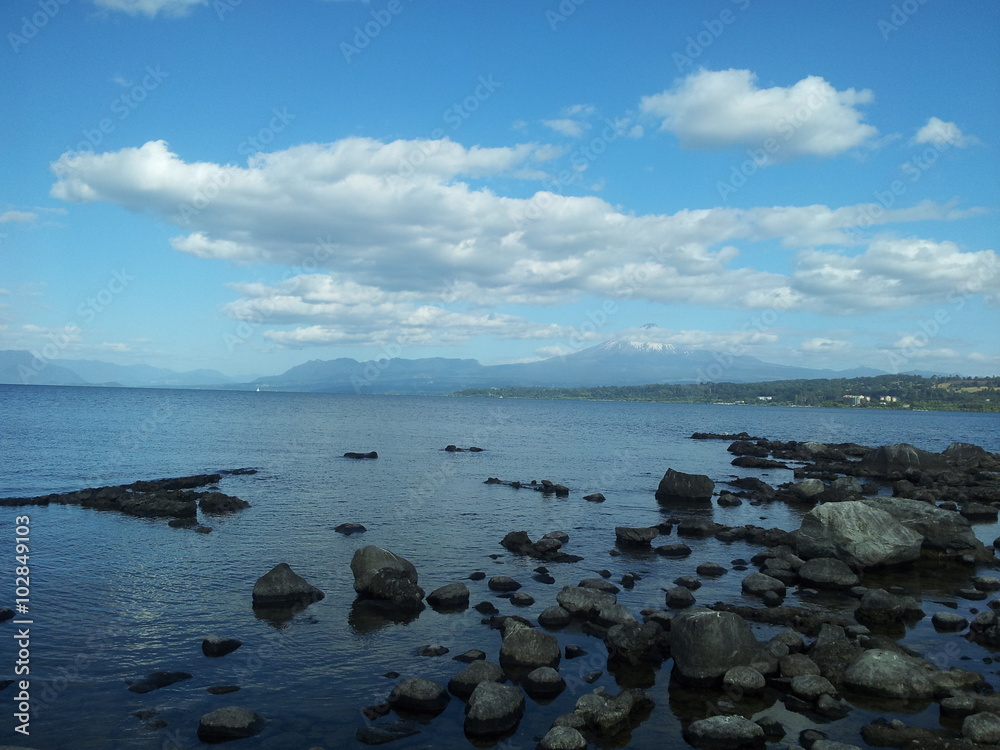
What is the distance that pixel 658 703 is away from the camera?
16.2m

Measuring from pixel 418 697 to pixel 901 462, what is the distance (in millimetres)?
60857

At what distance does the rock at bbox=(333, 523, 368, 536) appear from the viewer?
112 ft

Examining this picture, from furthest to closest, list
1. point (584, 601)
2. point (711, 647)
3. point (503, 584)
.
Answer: point (503, 584), point (584, 601), point (711, 647)

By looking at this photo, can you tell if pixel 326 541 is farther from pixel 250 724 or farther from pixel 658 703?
pixel 658 703

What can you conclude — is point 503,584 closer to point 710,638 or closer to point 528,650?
point 528,650

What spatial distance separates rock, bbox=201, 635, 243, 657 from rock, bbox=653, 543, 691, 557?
20387 millimetres

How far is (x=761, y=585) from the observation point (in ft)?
81.4

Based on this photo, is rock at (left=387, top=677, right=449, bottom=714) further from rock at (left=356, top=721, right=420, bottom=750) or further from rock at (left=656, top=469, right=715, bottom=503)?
rock at (left=656, top=469, right=715, bottom=503)

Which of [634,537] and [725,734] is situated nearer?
[725,734]

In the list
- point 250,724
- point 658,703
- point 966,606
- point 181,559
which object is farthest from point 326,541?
point 966,606

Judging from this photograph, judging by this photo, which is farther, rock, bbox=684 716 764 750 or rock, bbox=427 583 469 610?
rock, bbox=427 583 469 610

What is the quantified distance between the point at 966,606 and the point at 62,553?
38.2 metres

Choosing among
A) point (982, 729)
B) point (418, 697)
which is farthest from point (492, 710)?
point (982, 729)

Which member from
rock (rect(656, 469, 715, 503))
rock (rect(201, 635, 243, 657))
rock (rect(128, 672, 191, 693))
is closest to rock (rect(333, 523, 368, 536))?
rock (rect(201, 635, 243, 657))
